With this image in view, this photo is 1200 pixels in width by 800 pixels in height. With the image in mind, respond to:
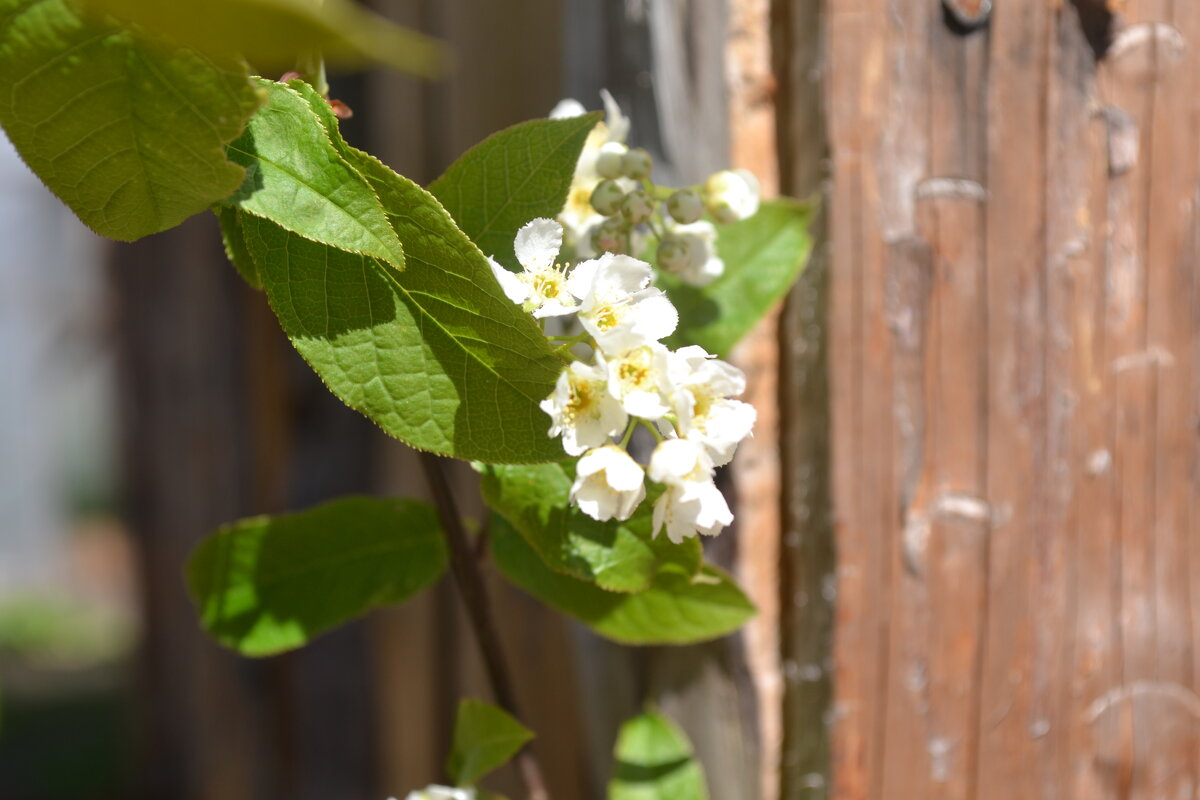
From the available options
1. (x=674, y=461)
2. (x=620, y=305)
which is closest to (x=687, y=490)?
(x=674, y=461)

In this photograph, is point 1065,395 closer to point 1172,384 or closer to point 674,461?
point 1172,384

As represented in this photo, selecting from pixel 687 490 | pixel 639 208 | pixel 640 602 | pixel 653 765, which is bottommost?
pixel 653 765

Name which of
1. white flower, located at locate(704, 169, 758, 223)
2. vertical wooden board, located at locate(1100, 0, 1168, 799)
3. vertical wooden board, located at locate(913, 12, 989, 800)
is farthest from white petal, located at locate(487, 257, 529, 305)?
vertical wooden board, located at locate(1100, 0, 1168, 799)

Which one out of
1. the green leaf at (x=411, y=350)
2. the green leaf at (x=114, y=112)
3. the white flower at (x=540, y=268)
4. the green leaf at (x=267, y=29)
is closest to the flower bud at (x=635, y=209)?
the white flower at (x=540, y=268)

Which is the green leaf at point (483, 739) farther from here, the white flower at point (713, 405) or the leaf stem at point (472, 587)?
the white flower at point (713, 405)

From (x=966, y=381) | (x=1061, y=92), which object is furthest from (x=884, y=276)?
(x=1061, y=92)

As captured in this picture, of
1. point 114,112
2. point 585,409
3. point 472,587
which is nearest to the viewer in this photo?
point 114,112

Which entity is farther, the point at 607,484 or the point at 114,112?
the point at 607,484
